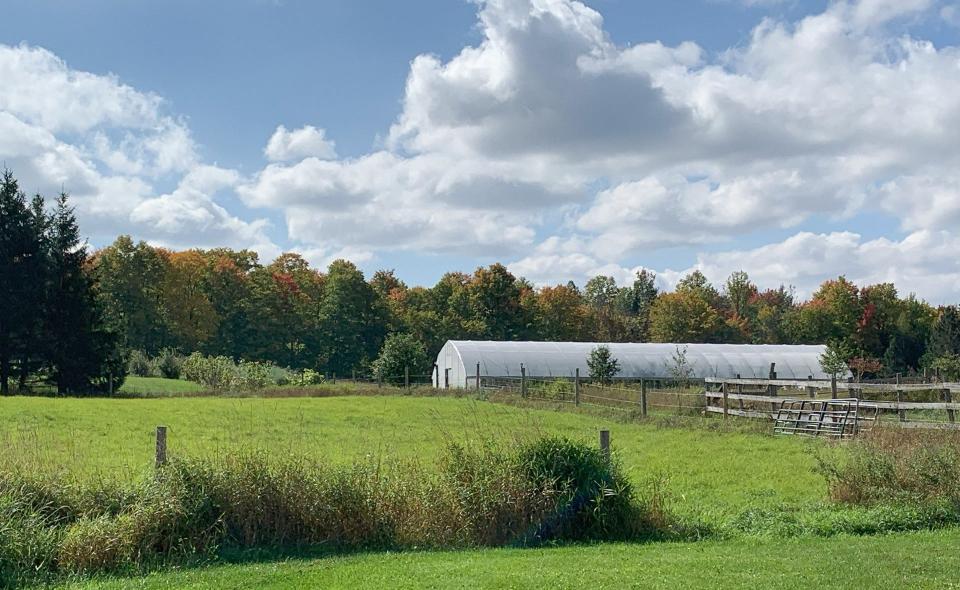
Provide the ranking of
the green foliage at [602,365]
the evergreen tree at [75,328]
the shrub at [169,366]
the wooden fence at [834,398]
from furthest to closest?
the shrub at [169,366], the green foliage at [602,365], the evergreen tree at [75,328], the wooden fence at [834,398]

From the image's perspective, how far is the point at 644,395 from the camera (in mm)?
26688

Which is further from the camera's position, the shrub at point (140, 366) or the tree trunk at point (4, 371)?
the shrub at point (140, 366)

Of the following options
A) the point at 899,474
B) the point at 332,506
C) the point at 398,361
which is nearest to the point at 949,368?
the point at 398,361

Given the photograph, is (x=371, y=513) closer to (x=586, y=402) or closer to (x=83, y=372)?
(x=586, y=402)

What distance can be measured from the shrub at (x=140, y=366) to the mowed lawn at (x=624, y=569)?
51.8m

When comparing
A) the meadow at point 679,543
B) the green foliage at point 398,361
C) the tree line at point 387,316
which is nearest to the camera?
the meadow at point 679,543

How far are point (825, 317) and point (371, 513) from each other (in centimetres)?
7451

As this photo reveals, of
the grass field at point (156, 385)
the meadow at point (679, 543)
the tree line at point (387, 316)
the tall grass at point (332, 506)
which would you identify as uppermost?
the tree line at point (387, 316)

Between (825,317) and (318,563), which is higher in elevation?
(825,317)

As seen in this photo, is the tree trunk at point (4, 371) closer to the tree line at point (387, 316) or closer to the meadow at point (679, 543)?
the tree line at point (387, 316)

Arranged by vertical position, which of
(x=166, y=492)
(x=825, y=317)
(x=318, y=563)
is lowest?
(x=318, y=563)

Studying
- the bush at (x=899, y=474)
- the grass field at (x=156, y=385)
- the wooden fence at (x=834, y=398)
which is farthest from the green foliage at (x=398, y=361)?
the bush at (x=899, y=474)

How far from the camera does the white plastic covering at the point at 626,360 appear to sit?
167 ft

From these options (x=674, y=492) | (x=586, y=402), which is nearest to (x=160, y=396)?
(x=586, y=402)
